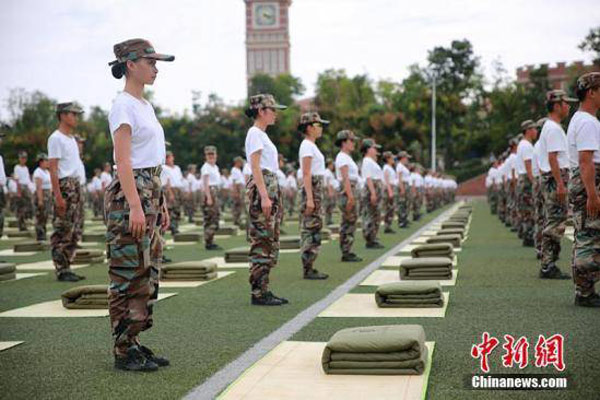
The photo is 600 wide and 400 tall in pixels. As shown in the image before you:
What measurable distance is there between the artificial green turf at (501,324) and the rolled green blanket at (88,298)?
2422mm

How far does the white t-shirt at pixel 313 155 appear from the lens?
1106 centimetres

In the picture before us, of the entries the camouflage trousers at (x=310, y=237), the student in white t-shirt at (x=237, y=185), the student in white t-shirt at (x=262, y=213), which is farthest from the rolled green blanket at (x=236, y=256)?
the student in white t-shirt at (x=237, y=185)

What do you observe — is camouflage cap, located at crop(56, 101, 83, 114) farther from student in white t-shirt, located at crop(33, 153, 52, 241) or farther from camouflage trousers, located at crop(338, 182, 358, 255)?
student in white t-shirt, located at crop(33, 153, 52, 241)

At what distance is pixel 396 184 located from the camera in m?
25.6

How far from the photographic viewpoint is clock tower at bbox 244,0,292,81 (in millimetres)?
182375

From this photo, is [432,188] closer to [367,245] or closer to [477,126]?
[367,245]

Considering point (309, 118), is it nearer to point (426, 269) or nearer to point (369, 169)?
point (426, 269)

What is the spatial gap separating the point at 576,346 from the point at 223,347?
8.85 feet

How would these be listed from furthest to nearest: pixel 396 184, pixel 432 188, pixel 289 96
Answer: pixel 289 96, pixel 432 188, pixel 396 184

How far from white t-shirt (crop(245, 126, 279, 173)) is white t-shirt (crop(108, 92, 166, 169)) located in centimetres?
283

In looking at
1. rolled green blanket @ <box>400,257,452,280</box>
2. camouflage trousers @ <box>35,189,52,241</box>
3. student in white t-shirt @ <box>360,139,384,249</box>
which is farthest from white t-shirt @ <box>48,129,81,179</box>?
camouflage trousers @ <box>35,189,52,241</box>

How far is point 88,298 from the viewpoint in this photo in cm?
848

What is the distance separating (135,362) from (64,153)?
5932 mm

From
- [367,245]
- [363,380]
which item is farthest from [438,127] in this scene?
[363,380]
